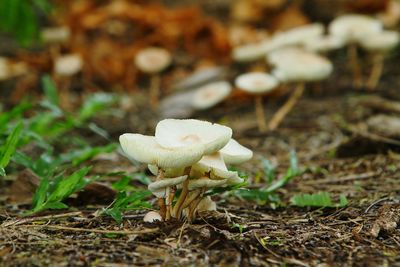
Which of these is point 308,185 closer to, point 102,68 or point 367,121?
point 367,121

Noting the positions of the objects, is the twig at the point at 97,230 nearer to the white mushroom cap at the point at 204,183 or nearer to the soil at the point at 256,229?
the soil at the point at 256,229

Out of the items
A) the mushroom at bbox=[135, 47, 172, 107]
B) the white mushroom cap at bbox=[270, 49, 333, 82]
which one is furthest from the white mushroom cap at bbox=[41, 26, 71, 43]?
the white mushroom cap at bbox=[270, 49, 333, 82]

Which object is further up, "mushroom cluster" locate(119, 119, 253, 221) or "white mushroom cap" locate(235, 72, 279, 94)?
"white mushroom cap" locate(235, 72, 279, 94)

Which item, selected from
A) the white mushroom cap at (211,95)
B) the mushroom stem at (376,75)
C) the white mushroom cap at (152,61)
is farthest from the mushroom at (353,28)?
the white mushroom cap at (152,61)

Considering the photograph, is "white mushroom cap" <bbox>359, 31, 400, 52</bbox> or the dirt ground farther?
"white mushroom cap" <bbox>359, 31, 400, 52</bbox>

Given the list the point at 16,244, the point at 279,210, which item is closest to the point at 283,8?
the point at 279,210

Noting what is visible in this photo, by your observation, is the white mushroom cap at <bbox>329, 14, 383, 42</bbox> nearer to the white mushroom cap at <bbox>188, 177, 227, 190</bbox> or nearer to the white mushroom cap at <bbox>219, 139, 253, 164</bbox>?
the white mushroom cap at <bbox>219, 139, 253, 164</bbox>
